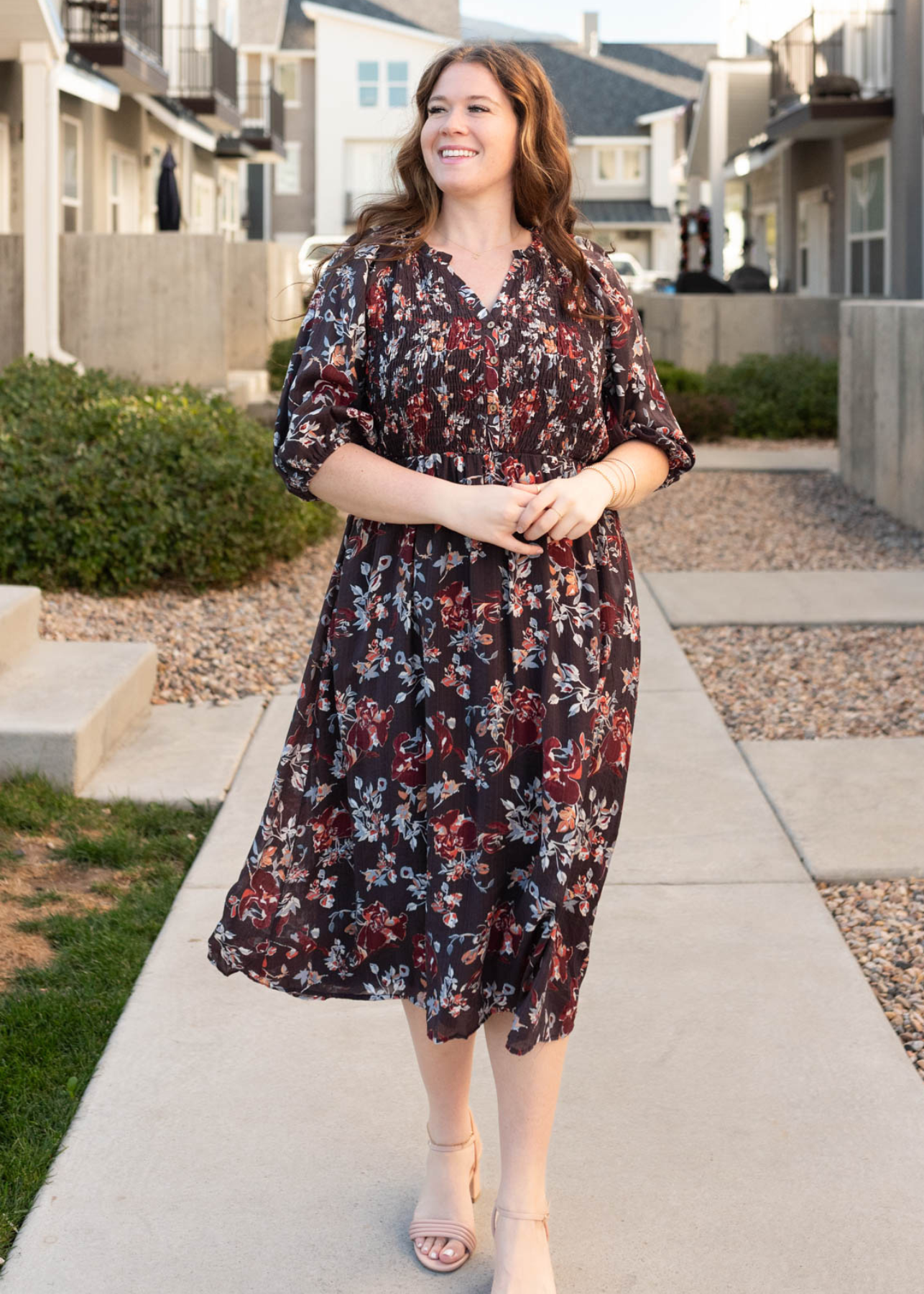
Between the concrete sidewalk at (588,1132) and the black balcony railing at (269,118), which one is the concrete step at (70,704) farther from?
the black balcony railing at (269,118)

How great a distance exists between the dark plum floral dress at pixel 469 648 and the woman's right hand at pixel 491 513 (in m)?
0.06

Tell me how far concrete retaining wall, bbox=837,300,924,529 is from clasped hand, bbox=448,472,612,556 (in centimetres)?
764

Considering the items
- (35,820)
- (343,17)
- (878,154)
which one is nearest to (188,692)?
(35,820)

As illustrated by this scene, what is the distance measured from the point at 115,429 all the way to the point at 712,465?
20.9 feet

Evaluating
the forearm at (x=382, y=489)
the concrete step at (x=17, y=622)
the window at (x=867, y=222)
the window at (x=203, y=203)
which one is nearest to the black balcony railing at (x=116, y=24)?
the window at (x=203, y=203)

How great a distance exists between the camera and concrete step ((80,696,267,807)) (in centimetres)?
475

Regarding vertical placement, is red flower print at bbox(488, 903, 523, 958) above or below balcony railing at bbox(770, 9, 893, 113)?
below

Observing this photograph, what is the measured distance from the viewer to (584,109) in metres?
50.1

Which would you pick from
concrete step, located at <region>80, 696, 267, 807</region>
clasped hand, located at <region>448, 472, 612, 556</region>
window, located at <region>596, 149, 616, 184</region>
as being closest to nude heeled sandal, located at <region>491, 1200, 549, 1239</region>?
clasped hand, located at <region>448, 472, 612, 556</region>

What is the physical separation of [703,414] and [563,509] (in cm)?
1244

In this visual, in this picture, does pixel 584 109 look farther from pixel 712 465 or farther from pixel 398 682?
pixel 398 682

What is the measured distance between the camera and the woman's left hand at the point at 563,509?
2.17m

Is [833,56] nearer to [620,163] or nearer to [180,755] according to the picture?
[180,755]

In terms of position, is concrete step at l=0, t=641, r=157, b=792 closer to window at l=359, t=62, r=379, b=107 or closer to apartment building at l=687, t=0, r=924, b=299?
apartment building at l=687, t=0, r=924, b=299
